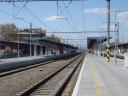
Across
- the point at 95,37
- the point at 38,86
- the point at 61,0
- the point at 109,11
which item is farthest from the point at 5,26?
the point at 38,86

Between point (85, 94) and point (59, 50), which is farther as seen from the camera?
point (59, 50)

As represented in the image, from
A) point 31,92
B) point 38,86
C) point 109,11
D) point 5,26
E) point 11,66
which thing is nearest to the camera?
point 31,92

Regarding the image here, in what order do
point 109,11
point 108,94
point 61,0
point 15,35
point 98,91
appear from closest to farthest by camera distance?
point 108,94 → point 98,91 → point 61,0 → point 109,11 → point 15,35

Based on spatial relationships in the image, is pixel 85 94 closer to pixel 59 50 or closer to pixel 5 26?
pixel 59 50

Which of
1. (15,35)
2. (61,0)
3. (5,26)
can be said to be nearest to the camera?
(61,0)

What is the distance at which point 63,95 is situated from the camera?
18.1 meters

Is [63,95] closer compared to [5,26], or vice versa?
[63,95]

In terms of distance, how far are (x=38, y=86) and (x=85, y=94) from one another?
5662 millimetres

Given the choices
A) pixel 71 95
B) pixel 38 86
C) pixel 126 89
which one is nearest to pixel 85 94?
pixel 71 95

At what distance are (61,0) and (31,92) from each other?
739 inches

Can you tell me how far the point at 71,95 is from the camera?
57.7ft

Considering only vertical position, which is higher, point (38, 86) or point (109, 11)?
point (109, 11)

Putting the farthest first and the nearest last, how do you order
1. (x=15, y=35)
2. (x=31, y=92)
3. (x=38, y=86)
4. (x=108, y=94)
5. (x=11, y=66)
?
1. (x=15, y=35)
2. (x=11, y=66)
3. (x=38, y=86)
4. (x=31, y=92)
5. (x=108, y=94)

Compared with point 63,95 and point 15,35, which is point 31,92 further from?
point 15,35
